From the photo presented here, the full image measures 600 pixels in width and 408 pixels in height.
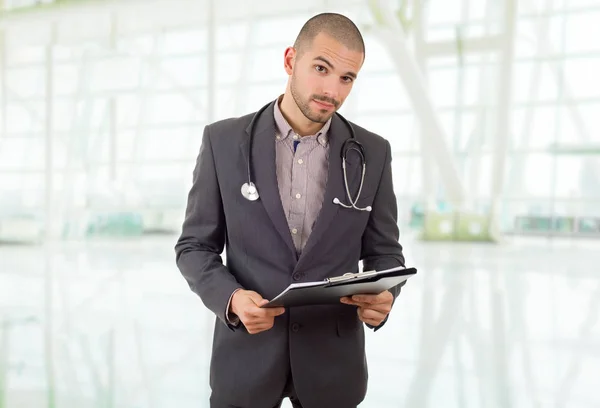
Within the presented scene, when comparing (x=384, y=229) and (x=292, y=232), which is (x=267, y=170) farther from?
(x=384, y=229)

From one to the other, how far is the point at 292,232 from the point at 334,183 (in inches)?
6.0

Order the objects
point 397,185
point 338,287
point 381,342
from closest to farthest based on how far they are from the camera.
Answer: point 338,287, point 381,342, point 397,185

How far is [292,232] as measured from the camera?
1479 mm

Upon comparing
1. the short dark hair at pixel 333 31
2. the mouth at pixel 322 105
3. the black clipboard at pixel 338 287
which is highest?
the short dark hair at pixel 333 31

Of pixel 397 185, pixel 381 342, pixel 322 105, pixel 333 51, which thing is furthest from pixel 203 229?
pixel 397 185

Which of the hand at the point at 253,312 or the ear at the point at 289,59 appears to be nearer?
the hand at the point at 253,312

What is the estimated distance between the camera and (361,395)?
1.54 m

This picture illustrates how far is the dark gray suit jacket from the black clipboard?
0.37 feet

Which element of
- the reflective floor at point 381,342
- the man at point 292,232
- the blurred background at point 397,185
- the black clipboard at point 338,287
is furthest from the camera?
the blurred background at point 397,185

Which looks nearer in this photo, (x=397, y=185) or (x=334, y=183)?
(x=334, y=183)

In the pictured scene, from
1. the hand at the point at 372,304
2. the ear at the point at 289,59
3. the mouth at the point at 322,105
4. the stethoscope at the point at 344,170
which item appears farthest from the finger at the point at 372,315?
the ear at the point at 289,59

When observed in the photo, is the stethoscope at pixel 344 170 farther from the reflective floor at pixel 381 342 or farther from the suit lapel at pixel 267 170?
the reflective floor at pixel 381 342

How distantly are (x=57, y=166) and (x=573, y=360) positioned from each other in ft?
55.2

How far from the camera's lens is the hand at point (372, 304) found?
4.59 ft
